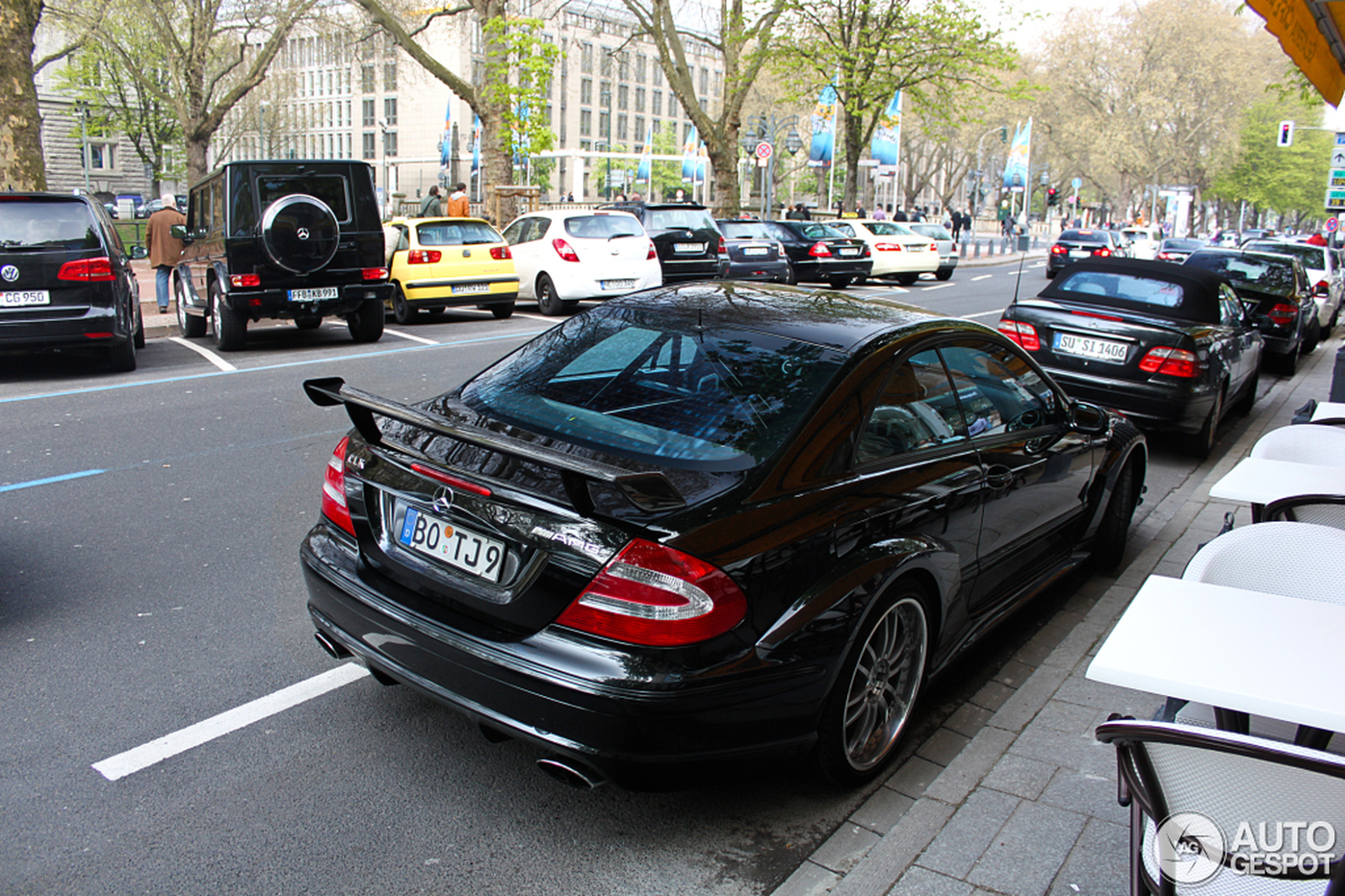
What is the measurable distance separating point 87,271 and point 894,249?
1983 centimetres

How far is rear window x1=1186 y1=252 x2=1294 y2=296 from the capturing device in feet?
47.7

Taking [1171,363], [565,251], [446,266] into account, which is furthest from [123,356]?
[1171,363]

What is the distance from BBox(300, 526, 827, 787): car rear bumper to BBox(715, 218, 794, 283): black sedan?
18826mm

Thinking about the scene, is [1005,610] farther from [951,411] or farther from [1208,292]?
[1208,292]

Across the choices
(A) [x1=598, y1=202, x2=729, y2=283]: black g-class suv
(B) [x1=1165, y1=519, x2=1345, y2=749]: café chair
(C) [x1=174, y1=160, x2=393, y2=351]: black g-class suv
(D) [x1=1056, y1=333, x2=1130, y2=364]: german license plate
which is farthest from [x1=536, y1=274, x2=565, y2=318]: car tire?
(B) [x1=1165, y1=519, x2=1345, y2=749]: café chair

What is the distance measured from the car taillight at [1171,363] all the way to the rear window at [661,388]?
18.2 ft

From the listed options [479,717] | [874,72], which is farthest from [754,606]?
[874,72]

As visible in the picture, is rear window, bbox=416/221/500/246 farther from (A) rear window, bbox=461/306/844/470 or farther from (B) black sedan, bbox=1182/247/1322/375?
(A) rear window, bbox=461/306/844/470

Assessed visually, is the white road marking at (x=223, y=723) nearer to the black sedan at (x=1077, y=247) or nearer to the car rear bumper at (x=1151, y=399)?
the car rear bumper at (x=1151, y=399)

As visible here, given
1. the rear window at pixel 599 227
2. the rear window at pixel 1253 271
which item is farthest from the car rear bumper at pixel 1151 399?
the rear window at pixel 599 227

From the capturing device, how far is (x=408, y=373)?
36.3ft

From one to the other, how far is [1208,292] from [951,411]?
6294 mm

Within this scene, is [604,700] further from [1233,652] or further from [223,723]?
[223,723]

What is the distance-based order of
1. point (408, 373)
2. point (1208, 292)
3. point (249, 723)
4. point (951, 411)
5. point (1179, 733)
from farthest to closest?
1. point (408, 373)
2. point (1208, 292)
3. point (951, 411)
4. point (249, 723)
5. point (1179, 733)
